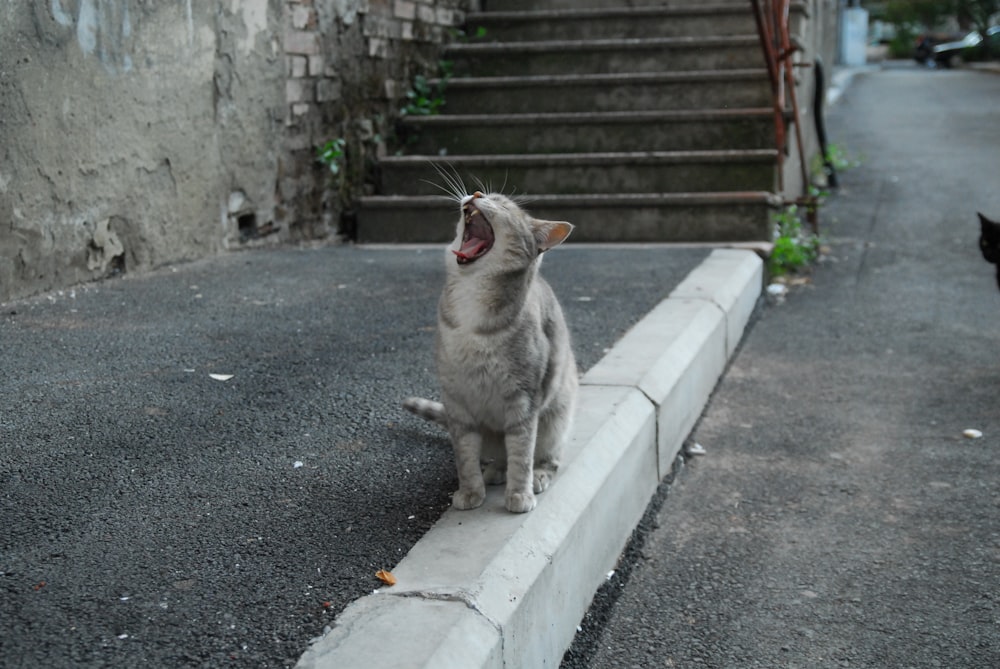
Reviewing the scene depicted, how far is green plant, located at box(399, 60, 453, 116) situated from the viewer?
8.75 m

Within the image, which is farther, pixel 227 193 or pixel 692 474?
pixel 227 193

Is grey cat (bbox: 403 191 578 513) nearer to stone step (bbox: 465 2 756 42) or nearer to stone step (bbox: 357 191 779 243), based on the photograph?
stone step (bbox: 357 191 779 243)

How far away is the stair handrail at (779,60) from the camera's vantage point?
7.32 meters

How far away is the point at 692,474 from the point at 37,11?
3.66 metres

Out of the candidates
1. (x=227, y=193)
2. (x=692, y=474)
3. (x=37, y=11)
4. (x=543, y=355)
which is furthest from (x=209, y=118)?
(x=543, y=355)

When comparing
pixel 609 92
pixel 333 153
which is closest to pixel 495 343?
pixel 333 153

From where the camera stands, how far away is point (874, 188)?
10578 mm

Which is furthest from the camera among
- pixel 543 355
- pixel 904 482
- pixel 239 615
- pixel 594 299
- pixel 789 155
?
pixel 789 155

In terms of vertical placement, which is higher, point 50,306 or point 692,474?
point 50,306

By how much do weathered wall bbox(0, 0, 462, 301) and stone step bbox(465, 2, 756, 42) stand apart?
152cm

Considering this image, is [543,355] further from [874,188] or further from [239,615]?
[874,188]

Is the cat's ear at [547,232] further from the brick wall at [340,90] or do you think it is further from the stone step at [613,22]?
the stone step at [613,22]

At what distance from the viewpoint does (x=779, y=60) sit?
7.38 metres

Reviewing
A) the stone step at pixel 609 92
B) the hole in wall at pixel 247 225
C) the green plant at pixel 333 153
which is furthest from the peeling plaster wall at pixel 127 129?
the stone step at pixel 609 92
